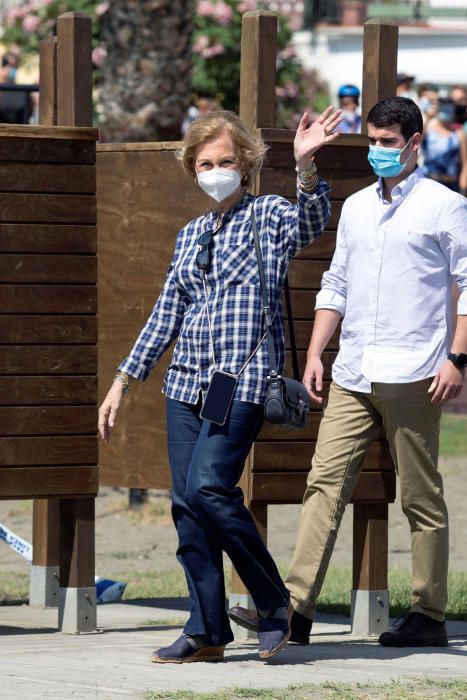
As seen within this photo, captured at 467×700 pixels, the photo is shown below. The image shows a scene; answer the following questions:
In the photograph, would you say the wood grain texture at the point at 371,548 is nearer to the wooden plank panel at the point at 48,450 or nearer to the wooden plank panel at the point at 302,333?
the wooden plank panel at the point at 302,333

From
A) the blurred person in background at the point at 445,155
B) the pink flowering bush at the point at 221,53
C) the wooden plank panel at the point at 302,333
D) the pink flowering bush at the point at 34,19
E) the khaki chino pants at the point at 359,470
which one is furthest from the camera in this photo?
the pink flowering bush at the point at 221,53

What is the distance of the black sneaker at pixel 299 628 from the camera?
620 centimetres

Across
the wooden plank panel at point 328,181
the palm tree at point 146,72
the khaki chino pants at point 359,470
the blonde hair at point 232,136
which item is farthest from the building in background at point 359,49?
the blonde hair at point 232,136

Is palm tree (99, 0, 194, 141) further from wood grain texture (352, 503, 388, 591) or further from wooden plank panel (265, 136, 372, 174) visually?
wood grain texture (352, 503, 388, 591)

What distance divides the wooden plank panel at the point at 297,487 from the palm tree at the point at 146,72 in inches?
268

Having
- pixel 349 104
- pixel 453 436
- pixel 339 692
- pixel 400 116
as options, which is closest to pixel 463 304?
pixel 400 116

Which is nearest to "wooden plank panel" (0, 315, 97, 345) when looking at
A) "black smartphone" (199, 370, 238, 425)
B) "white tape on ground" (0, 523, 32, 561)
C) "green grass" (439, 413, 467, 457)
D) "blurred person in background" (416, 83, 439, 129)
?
"black smartphone" (199, 370, 238, 425)

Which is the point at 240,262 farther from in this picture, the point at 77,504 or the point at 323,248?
the point at 77,504

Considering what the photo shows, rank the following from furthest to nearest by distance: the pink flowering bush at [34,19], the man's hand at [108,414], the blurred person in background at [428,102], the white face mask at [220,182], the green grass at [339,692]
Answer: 1. the pink flowering bush at [34,19]
2. the blurred person in background at [428,102]
3. the man's hand at [108,414]
4. the white face mask at [220,182]
5. the green grass at [339,692]

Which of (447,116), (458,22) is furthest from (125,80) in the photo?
(458,22)

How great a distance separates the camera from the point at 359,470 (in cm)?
630

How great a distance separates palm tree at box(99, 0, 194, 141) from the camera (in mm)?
13281

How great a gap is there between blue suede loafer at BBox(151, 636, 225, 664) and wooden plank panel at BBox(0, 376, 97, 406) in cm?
122

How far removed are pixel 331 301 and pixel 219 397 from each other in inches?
33.2
